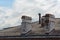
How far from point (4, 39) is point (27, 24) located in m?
2.66

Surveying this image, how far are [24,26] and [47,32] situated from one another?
236 centimetres

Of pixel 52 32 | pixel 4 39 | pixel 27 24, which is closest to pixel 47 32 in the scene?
pixel 52 32

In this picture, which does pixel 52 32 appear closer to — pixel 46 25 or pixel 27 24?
pixel 46 25

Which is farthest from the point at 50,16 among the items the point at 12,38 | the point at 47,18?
the point at 12,38

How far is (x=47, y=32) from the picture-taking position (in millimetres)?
25031

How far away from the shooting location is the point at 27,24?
1025 inches

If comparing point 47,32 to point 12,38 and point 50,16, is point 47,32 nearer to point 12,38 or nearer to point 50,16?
point 50,16

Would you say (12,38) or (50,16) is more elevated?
(50,16)

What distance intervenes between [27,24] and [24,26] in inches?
17.1

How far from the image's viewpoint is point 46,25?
25.5 meters

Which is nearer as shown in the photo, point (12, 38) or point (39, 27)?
point (12, 38)

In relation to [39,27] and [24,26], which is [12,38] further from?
[39,27]

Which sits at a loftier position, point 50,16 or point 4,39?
point 50,16

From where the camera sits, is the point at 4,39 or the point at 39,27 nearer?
the point at 4,39
